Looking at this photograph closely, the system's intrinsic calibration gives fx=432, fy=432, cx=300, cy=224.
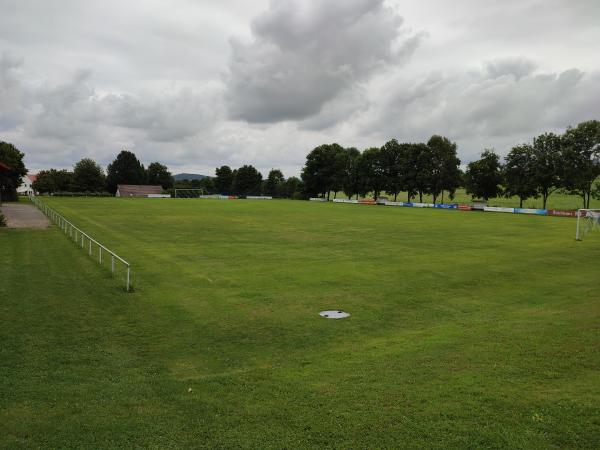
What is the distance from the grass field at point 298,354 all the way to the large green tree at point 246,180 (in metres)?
140

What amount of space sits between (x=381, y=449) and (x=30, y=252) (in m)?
24.3

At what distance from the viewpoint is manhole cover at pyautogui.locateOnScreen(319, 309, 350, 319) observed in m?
14.0

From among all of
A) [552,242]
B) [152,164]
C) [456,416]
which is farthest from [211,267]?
[152,164]

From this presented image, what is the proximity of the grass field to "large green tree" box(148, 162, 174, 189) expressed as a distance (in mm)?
152299

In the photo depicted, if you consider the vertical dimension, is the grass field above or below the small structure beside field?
below

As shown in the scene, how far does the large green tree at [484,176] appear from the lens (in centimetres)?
8850

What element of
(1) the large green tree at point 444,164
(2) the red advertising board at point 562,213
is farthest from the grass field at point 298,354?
(1) the large green tree at point 444,164

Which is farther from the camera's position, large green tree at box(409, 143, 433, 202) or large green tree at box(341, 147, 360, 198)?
large green tree at box(341, 147, 360, 198)

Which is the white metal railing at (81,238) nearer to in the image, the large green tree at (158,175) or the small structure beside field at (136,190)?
the small structure beside field at (136,190)

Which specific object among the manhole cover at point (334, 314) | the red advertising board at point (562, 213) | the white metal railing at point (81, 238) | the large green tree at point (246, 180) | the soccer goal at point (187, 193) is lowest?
the manhole cover at point (334, 314)

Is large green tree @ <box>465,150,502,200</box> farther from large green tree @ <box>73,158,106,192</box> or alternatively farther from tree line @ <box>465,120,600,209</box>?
large green tree @ <box>73,158,106,192</box>

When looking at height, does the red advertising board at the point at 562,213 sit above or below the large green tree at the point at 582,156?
below

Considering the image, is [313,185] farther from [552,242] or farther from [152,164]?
[552,242]

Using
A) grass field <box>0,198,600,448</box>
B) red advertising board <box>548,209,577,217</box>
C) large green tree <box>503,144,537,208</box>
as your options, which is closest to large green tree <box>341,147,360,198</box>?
large green tree <box>503,144,537,208</box>
